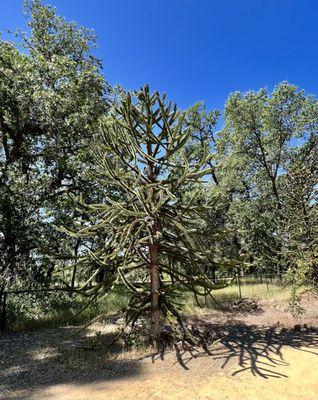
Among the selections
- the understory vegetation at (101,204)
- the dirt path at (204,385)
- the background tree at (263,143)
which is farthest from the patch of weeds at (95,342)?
the background tree at (263,143)

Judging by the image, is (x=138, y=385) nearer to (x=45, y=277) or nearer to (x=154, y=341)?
(x=154, y=341)

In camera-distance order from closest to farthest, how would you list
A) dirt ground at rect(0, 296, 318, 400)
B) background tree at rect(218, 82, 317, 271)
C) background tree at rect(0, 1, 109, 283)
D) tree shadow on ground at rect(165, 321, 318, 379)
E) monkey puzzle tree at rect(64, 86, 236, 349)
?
dirt ground at rect(0, 296, 318, 400) < tree shadow on ground at rect(165, 321, 318, 379) < monkey puzzle tree at rect(64, 86, 236, 349) < background tree at rect(0, 1, 109, 283) < background tree at rect(218, 82, 317, 271)

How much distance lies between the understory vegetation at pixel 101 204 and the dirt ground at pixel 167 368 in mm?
917

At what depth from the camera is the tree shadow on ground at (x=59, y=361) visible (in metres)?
5.52

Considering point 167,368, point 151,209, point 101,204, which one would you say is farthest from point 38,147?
point 167,368

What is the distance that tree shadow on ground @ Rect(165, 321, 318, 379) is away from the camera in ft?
19.1

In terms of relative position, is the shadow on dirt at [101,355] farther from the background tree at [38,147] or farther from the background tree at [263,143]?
the background tree at [263,143]

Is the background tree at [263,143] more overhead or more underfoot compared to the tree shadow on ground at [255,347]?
more overhead

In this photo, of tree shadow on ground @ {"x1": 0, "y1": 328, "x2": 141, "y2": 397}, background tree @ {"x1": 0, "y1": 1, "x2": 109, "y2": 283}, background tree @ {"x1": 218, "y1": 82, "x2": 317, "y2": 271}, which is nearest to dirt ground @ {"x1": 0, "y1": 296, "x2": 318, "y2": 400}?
tree shadow on ground @ {"x1": 0, "y1": 328, "x2": 141, "y2": 397}

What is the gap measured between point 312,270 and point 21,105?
34.5 feet

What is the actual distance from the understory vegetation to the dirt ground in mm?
917

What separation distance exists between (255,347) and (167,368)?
2256 mm

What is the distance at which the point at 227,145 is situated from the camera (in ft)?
70.1

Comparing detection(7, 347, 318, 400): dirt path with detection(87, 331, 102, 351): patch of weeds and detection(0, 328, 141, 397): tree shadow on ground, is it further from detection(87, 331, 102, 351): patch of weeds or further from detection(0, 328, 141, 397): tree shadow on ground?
detection(87, 331, 102, 351): patch of weeds
